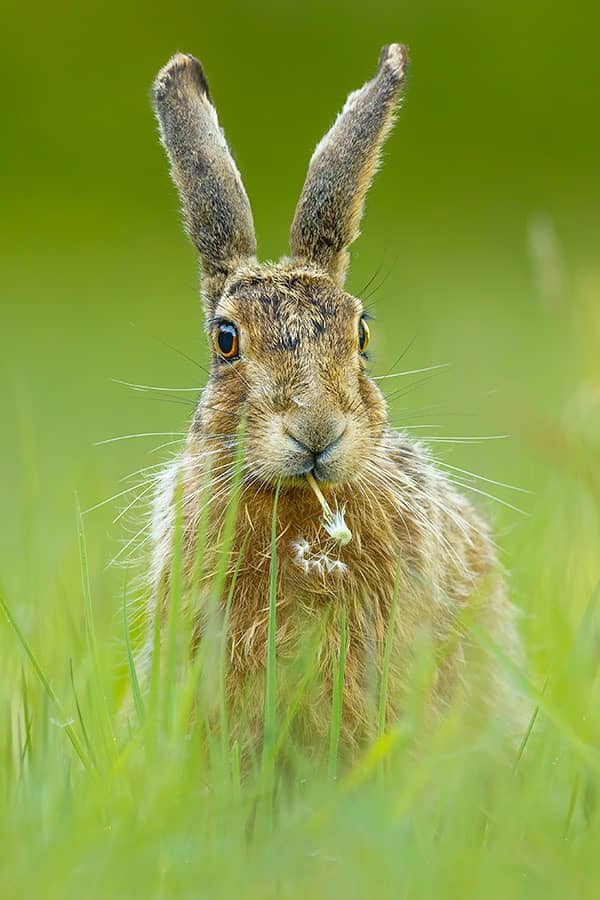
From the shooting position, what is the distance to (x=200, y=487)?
3.28 metres

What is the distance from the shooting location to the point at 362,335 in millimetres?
3330

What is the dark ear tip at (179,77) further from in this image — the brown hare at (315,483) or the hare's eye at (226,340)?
the hare's eye at (226,340)

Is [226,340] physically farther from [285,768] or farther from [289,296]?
[285,768]

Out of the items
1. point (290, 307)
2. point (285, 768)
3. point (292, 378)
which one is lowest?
point (285, 768)

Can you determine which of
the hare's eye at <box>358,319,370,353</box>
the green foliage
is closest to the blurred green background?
the green foliage

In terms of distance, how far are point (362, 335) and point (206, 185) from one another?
61 cm

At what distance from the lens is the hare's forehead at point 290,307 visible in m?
3.14

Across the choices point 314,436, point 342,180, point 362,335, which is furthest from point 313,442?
point 342,180

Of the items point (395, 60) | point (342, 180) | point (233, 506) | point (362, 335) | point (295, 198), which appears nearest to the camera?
point (233, 506)

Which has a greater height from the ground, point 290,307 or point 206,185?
point 206,185

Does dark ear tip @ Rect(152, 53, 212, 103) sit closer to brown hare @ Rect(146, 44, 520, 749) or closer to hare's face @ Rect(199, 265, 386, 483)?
brown hare @ Rect(146, 44, 520, 749)

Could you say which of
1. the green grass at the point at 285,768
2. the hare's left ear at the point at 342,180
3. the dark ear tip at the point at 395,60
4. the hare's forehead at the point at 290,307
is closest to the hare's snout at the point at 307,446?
the green grass at the point at 285,768

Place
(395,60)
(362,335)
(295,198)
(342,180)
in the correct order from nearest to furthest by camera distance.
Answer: (362,335)
(342,180)
(395,60)
(295,198)

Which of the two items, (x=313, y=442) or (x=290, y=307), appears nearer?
(x=313, y=442)
